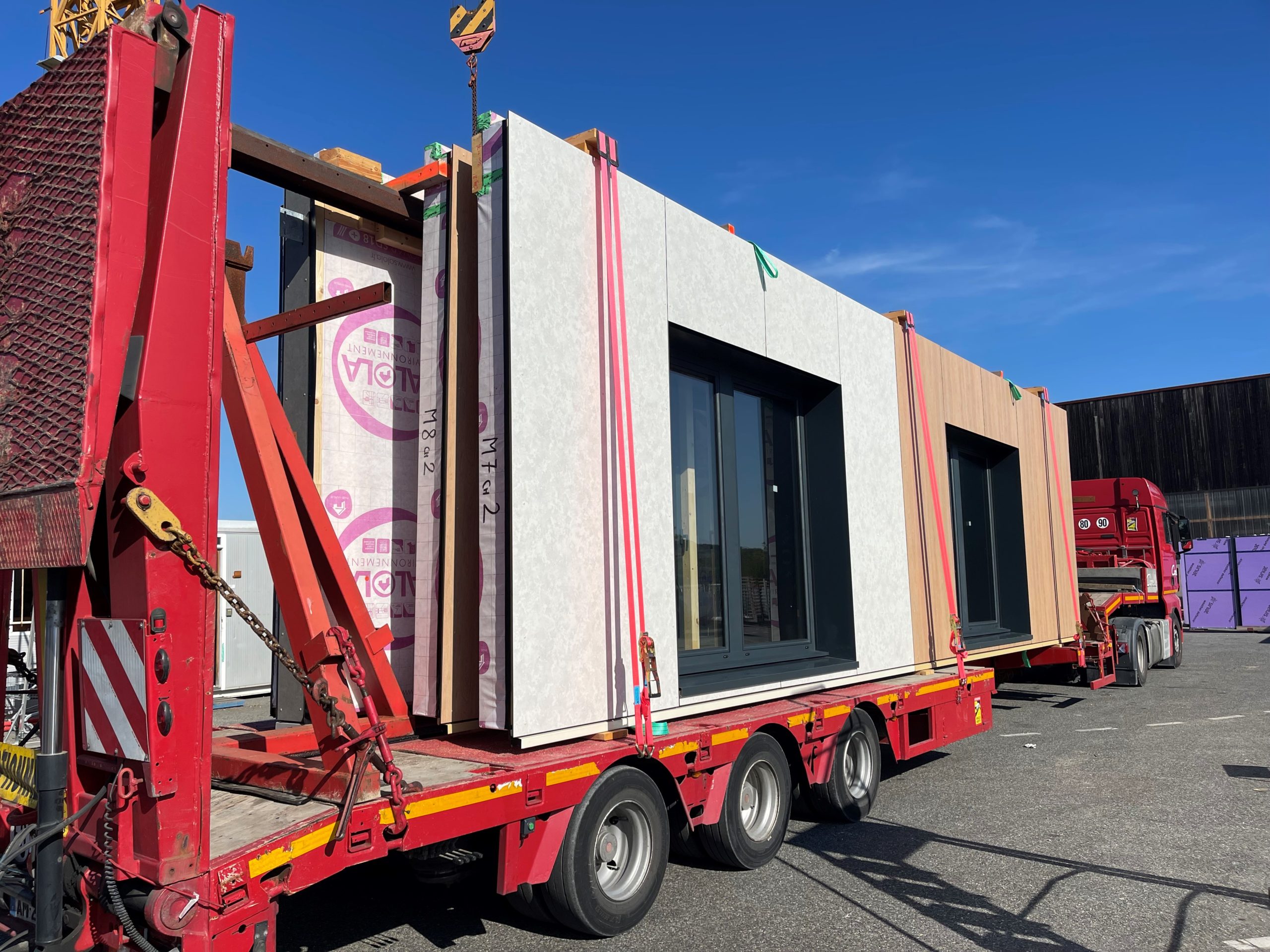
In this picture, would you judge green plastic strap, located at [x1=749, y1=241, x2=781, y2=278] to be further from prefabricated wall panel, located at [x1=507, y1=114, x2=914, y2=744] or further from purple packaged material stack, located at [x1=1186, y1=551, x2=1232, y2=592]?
purple packaged material stack, located at [x1=1186, y1=551, x2=1232, y2=592]

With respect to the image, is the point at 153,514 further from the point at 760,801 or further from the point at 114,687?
the point at 760,801

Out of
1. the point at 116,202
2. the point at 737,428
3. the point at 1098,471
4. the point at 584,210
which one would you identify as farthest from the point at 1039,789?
the point at 1098,471

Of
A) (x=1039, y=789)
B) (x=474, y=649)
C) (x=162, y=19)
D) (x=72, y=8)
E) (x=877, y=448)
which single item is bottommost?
(x=1039, y=789)

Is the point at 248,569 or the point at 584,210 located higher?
the point at 584,210

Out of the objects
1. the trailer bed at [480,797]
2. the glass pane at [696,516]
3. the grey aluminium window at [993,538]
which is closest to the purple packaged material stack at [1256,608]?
the grey aluminium window at [993,538]

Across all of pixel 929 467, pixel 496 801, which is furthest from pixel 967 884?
pixel 929 467

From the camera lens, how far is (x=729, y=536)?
6.65 metres

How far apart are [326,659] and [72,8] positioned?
102ft

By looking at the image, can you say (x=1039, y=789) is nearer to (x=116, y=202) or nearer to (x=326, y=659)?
(x=326, y=659)

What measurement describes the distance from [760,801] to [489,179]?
396 cm

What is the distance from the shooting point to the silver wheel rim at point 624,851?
451cm

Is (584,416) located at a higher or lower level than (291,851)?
higher

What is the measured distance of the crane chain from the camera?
285cm

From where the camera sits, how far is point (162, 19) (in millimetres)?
2996
